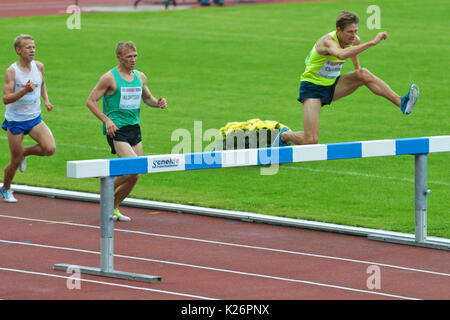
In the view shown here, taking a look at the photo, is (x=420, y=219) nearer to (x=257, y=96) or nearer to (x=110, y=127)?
(x=110, y=127)

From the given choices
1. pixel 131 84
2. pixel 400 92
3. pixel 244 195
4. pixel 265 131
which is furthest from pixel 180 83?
pixel 131 84

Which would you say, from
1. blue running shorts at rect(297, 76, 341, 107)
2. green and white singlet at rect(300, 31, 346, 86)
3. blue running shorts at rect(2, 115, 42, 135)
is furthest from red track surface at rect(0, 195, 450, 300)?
green and white singlet at rect(300, 31, 346, 86)

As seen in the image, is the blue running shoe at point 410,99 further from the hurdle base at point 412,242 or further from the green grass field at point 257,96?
Result: the hurdle base at point 412,242

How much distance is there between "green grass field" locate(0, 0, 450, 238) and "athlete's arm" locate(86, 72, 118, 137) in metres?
2.28

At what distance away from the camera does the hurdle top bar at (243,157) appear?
905 centimetres

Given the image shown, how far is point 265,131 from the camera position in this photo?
50.7ft

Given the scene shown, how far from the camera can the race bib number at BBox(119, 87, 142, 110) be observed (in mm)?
11344

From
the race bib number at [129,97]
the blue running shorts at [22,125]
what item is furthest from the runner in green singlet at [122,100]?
the blue running shorts at [22,125]

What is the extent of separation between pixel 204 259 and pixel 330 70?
3.12 meters

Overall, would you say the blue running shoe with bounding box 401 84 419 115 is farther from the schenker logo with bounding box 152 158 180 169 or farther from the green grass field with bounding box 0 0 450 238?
the schenker logo with bounding box 152 158 180 169

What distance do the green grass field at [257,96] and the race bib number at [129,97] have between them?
210 centimetres

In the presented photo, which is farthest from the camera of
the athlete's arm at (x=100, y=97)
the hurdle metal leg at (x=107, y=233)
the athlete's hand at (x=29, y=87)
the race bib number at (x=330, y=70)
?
the race bib number at (x=330, y=70)

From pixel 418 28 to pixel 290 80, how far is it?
9488 mm
